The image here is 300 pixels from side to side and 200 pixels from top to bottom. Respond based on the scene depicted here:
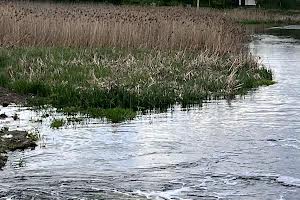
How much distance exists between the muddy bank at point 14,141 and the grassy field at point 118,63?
2440 millimetres

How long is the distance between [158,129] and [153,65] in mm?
5865

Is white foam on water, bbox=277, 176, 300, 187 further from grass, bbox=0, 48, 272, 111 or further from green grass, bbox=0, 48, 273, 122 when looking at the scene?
grass, bbox=0, 48, 272, 111

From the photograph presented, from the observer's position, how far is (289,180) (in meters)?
9.09

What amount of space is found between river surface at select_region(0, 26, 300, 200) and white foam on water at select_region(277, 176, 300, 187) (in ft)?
0.05

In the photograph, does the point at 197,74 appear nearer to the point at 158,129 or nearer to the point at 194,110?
the point at 194,110

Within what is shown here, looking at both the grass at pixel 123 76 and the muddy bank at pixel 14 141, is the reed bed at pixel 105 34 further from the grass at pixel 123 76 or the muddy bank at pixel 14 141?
the muddy bank at pixel 14 141

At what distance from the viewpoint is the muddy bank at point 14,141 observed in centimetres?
1036

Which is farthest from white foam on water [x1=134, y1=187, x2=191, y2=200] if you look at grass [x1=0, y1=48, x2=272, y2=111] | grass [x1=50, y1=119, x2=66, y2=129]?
grass [x1=0, y1=48, x2=272, y2=111]

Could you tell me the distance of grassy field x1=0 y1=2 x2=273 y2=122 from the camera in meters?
14.5

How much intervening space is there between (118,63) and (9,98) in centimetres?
415

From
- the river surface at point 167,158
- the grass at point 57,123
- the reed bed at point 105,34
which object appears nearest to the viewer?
the river surface at point 167,158

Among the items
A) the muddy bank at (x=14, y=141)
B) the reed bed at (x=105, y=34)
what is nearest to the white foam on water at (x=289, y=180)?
the muddy bank at (x=14, y=141)

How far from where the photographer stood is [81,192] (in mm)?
8477

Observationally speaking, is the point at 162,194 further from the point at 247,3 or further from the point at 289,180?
the point at 247,3
